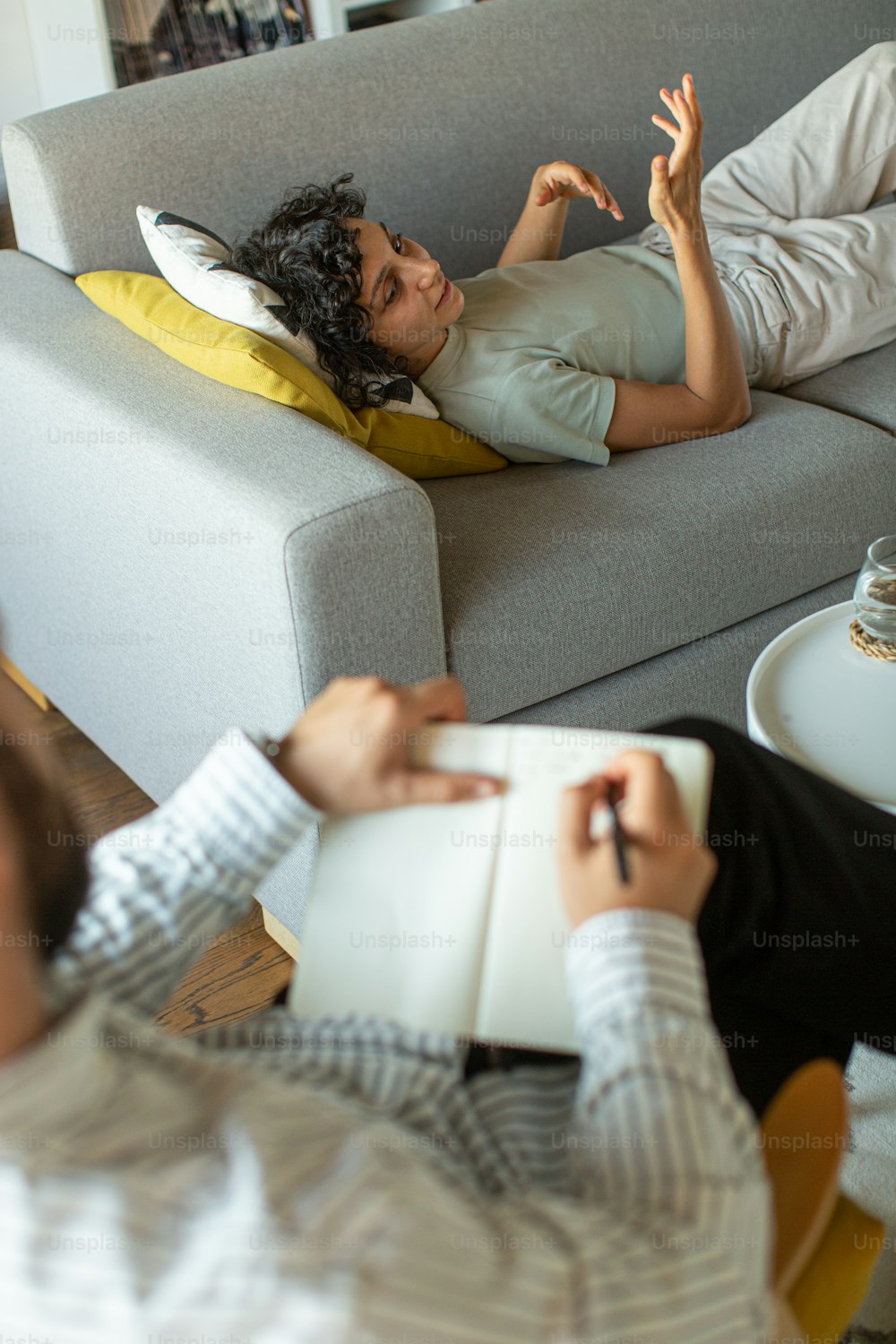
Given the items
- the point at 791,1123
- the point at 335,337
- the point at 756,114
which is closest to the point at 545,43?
the point at 756,114

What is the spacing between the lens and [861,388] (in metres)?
1.93

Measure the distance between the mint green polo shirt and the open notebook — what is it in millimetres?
1055

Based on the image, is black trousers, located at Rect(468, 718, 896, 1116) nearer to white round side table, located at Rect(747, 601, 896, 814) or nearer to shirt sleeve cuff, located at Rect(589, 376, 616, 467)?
white round side table, located at Rect(747, 601, 896, 814)

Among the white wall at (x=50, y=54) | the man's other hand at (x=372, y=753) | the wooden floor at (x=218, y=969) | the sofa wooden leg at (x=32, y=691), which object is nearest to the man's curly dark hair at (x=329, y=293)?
the wooden floor at (x=218, y=969)

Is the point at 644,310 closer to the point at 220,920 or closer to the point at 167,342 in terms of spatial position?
the point at 167,342

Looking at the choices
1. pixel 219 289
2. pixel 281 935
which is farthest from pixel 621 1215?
pixel 219 289

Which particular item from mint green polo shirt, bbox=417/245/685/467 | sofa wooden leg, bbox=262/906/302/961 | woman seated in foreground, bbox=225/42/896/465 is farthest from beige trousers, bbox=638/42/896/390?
sofa wooden leg, bbox=262/906/302/961

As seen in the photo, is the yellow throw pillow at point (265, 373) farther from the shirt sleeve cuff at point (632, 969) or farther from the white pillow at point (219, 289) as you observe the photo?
the shirt sleeve cuff at point (632, 969)

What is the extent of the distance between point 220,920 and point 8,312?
4.02 feet

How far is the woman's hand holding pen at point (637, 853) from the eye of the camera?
26.9 inches

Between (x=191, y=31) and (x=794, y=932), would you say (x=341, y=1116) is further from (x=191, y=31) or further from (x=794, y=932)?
(x=191, y=31)

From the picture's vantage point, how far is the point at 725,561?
5.37ft

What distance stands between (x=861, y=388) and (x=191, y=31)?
6.81 ft

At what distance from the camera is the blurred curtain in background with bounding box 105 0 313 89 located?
2.97 metres
